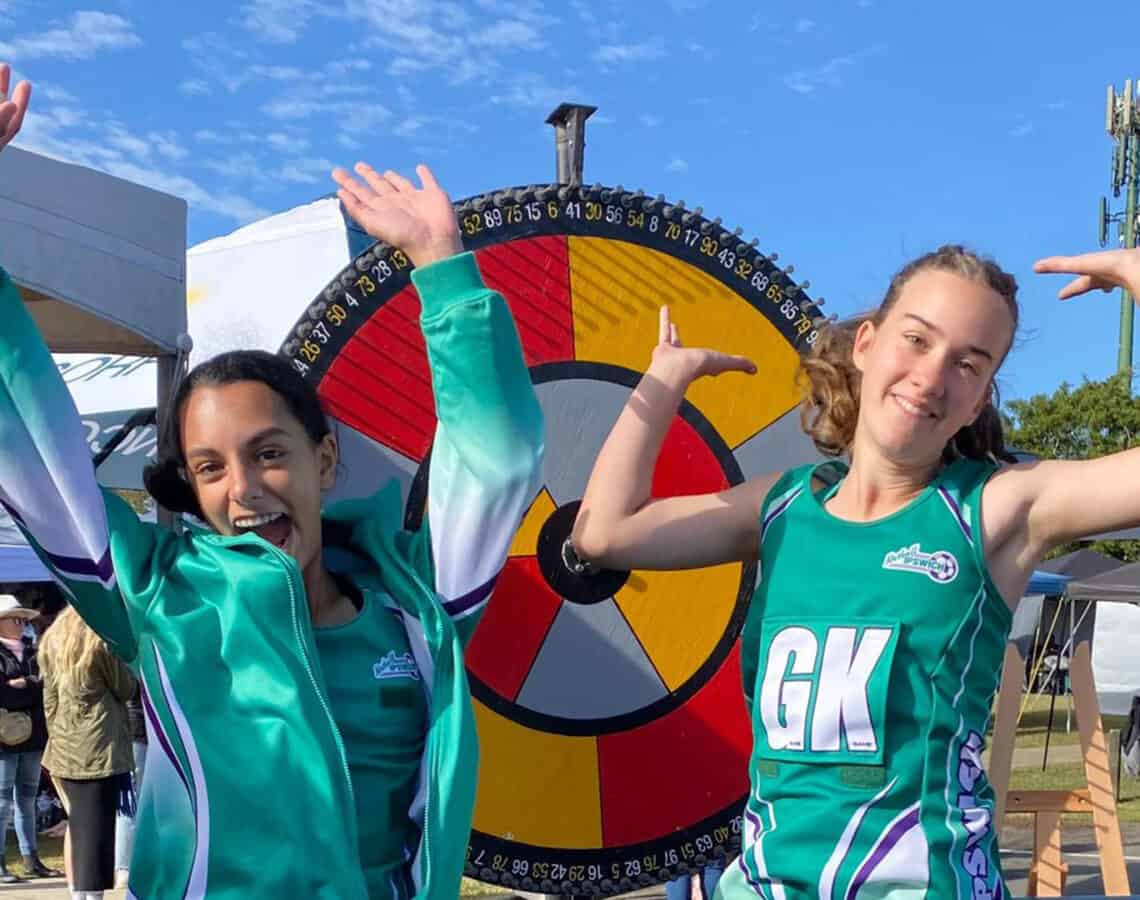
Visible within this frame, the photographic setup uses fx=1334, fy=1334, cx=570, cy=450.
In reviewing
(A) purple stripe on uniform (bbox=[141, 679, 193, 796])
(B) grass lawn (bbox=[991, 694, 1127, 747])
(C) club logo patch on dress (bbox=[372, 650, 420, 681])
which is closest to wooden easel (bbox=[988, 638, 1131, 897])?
(C) club logo patch on dress (bbox=[372, 650, 420, 681])

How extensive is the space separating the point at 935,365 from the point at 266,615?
95 cm

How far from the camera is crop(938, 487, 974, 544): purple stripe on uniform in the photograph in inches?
71.1

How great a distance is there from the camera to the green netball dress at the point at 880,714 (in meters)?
1.72

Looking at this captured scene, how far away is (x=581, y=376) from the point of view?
9.57 ft

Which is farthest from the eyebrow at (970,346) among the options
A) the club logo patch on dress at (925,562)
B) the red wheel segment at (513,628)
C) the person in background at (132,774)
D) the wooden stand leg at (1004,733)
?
the person in background at (132,774)

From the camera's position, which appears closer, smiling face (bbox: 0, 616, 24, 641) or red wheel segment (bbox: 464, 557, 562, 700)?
red wheel segment (bbox: 464, 557, 562, 700)

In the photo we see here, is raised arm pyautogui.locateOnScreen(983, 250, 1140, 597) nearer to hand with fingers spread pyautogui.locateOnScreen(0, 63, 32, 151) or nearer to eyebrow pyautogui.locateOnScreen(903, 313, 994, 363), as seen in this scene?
eyebrow pyautogui.locateOnScreen(903, 313, 994, 363)

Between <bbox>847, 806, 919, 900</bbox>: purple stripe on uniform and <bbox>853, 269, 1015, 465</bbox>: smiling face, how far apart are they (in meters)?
0.48

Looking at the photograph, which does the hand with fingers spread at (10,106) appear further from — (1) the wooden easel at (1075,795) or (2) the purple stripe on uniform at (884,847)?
(1) the wooden easel at (1075,795)

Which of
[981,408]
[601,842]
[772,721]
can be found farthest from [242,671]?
[601,842]

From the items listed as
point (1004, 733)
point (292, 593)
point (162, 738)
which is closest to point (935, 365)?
point (292, 593)

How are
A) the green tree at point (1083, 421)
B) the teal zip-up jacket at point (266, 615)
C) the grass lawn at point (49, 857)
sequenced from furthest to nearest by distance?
the green tree at point (1083, 421) < the grass lawn at point (49, 857) < the teal zip-up jacket at point (266, 615)

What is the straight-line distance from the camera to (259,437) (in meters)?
1.80

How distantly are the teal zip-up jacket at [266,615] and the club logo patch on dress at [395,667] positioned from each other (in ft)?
0.05
